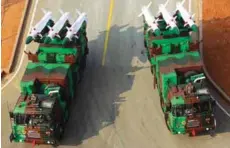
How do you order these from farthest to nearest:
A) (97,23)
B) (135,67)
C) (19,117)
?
(97,23), (135,67), (19,117)

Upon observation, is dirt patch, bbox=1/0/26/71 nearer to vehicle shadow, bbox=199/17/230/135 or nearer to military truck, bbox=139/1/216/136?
military truck, bbox=139/1/216/136

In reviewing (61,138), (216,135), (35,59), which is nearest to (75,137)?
(61,138)

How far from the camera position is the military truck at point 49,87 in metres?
27.1

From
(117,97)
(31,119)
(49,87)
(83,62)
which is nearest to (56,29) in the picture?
(83,62)

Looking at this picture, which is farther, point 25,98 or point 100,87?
point 100,87

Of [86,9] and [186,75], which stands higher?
[86,9]

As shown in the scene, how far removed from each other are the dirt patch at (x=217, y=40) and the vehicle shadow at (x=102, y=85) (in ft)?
15.5

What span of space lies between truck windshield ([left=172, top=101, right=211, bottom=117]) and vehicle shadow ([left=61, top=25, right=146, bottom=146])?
463cm

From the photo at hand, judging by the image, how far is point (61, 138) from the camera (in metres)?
28.8

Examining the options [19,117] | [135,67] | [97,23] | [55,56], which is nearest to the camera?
[19,117]

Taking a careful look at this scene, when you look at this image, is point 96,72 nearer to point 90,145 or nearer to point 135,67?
point 135,67

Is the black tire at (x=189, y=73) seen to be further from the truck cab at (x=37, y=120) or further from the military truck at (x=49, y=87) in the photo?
the truck cab at (x=37, y=120)

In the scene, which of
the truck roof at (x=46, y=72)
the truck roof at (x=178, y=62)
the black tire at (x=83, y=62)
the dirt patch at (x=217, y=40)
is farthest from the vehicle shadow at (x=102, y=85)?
the dirt patch at (x=217, y=40)

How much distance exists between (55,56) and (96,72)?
396 centimetres
